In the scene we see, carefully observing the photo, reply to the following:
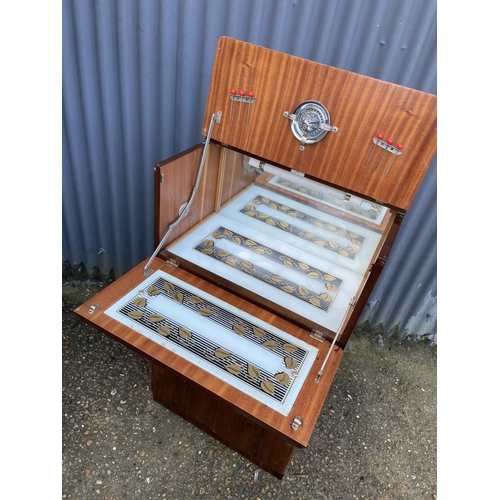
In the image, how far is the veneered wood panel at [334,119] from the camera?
110 cm

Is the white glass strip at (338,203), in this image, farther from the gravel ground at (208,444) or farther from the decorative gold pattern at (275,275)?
the gravel ground at (208,444)

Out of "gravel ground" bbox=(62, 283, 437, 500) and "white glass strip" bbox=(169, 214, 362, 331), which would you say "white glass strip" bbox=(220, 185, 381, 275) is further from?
"gravel ground" bbox=(62, 283, 437, 500)

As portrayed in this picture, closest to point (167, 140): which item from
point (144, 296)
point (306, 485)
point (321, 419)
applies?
point (144, 296)

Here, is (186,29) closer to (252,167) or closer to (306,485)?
(252,167)

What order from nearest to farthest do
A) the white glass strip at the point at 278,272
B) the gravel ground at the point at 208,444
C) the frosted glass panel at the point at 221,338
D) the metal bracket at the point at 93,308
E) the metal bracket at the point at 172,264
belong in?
the frosted glass panel at the point at 221,338, the metal bracket at the point at 93,308, the white glass strip at the point at 278,272, the metal bracket at the point at 172,264, the gravel ground at the point at 208,444

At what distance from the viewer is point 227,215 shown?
187cm

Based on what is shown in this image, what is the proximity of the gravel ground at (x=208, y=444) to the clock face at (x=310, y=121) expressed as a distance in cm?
148

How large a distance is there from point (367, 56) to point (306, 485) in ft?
6.12

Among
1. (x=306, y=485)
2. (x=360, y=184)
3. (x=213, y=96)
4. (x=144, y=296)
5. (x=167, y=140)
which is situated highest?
(x=213, y=96)

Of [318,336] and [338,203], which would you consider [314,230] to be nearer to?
[338,203]

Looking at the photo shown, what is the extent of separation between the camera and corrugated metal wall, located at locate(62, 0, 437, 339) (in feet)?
5.04

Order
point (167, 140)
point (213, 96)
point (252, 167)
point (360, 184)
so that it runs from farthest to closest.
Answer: point (167, 140) → point (252, 167) → point (213, 96) → point (360, 184)

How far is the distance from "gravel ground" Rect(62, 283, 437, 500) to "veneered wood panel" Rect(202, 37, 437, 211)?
135 centimetres

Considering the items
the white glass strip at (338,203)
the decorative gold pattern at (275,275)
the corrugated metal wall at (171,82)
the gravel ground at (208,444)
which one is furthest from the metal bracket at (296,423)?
the corrugated metal wall at (171,82)
